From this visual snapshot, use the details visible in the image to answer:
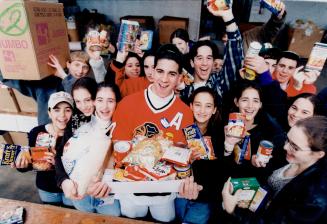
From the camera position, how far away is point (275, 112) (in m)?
1.80

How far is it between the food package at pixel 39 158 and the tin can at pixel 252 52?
159 cm

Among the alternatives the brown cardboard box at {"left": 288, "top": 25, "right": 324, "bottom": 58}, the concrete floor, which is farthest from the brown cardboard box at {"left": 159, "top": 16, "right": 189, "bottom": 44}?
the concrete floor

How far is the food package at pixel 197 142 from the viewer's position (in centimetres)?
152

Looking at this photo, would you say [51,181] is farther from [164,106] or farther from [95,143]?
[164,106]

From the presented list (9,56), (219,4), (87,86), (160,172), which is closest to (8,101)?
(9,56)

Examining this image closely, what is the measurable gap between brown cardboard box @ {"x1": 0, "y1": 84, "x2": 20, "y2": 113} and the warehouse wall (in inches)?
164

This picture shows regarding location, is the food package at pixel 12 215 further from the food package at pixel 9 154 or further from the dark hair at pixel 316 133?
the dark hair at pixel 316 133

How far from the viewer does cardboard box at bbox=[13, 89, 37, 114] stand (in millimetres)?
2553

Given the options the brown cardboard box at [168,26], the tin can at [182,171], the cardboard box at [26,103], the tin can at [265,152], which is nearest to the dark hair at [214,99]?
the tin can at [265,152]

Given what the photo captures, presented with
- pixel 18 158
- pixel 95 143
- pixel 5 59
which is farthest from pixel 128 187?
pixel 5 59

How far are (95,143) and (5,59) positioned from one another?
99cm

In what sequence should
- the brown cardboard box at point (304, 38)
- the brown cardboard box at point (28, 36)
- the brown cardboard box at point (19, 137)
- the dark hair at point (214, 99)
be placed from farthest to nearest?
the brown cardboard box at point (304, 38) → the brown cardboard box at point (19, 137) → the dark hair at point (214, 99) → the brown cardboard box at point (28, 36)

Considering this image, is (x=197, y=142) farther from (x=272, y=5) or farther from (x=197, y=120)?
(x=272, y=5)

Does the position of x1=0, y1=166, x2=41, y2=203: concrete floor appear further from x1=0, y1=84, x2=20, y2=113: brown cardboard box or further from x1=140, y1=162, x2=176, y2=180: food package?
x1=140, y1=162, x2=176, y2=180: food package
